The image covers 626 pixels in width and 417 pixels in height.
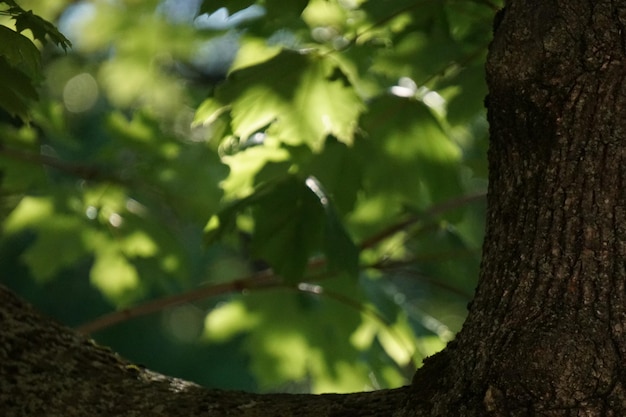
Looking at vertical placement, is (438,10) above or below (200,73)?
below

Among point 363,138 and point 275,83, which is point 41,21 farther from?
point 363,138

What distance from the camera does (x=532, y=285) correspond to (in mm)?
1017

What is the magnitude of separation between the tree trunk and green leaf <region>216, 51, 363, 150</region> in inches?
18.5

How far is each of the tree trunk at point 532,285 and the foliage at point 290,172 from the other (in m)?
0.39

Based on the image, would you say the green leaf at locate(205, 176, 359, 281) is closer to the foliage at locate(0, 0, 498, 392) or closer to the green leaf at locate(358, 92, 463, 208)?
the foliage at locate(0, 0, 498, 392)

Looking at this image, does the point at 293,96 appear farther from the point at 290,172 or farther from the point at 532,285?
the point at 532,285

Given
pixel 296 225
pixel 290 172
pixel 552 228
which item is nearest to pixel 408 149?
pixel 290 172

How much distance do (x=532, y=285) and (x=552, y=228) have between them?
2.7 inches

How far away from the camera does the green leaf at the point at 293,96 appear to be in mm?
1589

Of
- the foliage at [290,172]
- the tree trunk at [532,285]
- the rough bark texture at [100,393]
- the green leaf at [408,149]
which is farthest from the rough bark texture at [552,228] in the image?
the green leaf at [408,149]

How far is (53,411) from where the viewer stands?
1131 mm

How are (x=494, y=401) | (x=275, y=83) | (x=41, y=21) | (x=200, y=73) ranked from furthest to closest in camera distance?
1. (x=200, y=73)
2. (x=275, y=83)
3. (x=41, y=21)
4. (x=494, y=401)

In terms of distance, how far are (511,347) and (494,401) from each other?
2.3 inches

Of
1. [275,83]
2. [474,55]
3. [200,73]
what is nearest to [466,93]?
[474,55]
